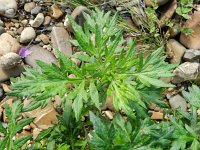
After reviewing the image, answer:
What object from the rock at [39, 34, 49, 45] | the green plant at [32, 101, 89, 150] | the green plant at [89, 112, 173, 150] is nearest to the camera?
the green plant at [89, 112, 173, 150]

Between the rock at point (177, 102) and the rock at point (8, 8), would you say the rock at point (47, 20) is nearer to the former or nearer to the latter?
the rock at point (8, 8)

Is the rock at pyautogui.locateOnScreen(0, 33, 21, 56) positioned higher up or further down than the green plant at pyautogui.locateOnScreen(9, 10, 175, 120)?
further down

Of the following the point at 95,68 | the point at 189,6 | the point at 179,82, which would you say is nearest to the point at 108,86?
the point at 95,68

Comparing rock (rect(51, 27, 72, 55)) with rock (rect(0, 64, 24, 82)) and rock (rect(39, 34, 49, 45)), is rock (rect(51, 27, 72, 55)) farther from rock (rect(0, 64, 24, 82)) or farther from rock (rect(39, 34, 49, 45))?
rock (rect(0, 64, 24, 82))

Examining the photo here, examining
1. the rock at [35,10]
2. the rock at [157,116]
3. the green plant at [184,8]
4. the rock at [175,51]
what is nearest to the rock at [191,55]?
the rock at [175,51]

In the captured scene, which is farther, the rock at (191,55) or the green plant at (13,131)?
the rock at (191,55)

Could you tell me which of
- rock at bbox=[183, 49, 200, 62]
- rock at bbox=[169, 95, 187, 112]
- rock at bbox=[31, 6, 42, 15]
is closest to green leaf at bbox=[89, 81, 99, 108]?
rock at bbox=[169, 95, 187, 112]

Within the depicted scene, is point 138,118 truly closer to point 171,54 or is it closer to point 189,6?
point 171,54
